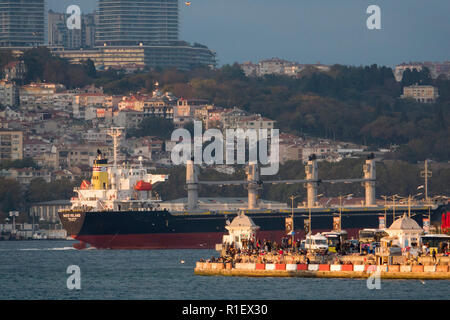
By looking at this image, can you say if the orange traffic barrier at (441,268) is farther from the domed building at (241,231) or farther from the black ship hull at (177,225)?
the black ship hull at (177,225)

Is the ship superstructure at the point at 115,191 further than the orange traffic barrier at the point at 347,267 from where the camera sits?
Yes

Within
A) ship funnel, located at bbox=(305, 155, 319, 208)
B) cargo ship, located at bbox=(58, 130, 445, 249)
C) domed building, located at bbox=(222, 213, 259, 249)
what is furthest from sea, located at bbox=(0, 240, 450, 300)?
ship funnel, located at bbox=(305, 155, 319, 208)

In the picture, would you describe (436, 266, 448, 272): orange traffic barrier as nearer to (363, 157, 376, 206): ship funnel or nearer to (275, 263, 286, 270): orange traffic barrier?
(275, 263, 286, 270): orange traffic barrier

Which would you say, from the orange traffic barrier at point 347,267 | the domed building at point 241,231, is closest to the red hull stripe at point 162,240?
the domed building at point 241,231

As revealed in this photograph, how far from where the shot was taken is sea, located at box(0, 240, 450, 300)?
6631 centimetres

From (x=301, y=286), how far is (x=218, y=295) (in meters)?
4.89

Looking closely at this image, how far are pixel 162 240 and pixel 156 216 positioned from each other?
6.40 ft

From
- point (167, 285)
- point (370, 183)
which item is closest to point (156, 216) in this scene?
point (370, 183)

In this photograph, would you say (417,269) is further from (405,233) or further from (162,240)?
(162,240)

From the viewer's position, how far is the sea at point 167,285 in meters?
66.3

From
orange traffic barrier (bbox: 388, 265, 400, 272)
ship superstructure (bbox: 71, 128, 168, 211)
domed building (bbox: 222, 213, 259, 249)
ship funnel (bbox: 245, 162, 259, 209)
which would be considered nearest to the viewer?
orange traffic barrier (bbox: 388, 265, 400, 272)
